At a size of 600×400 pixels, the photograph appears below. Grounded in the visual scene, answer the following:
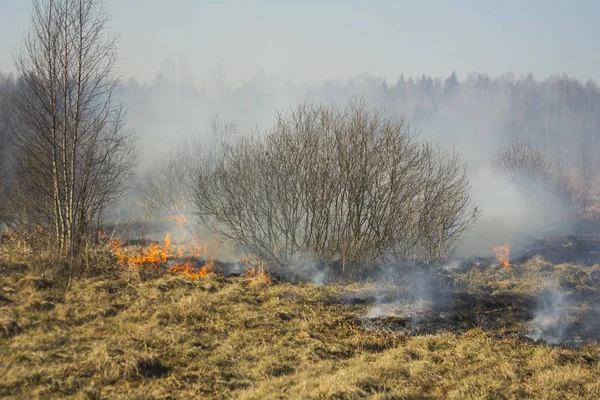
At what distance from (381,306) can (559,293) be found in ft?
16.7

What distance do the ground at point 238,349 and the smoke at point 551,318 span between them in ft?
1.20

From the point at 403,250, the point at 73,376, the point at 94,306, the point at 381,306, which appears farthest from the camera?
the point at 403,250

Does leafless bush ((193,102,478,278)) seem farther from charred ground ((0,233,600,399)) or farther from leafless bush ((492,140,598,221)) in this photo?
leafless bush ((492,140,598,221))

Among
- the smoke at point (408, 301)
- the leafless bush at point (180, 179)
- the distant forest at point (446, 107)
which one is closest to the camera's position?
the smoke at point (408, 301)

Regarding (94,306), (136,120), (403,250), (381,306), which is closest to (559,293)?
(403,250)

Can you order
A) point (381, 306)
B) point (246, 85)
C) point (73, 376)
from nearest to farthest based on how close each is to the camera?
point (73, 376)
point (381, 306)
point (246, 85)

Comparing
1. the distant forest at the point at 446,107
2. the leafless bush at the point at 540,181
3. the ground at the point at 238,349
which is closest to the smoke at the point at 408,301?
the ground at the point at 238,349

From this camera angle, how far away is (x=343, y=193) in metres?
11.6

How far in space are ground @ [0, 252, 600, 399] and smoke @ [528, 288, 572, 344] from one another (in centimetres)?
36

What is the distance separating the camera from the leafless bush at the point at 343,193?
11.3m

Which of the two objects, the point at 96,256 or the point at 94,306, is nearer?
the point at 94,306

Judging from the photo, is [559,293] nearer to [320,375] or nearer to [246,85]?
[320,375]

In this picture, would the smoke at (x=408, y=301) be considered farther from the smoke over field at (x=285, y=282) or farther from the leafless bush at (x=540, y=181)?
the leafless bush at (x=540, y=181)

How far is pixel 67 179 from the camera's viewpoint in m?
8.35
